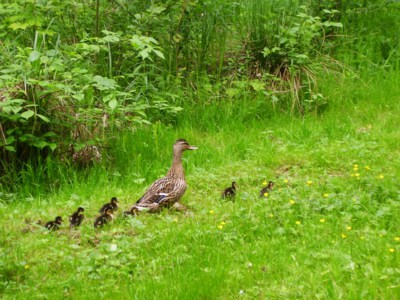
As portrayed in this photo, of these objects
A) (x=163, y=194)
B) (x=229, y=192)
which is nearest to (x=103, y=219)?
(x=163, y=194)

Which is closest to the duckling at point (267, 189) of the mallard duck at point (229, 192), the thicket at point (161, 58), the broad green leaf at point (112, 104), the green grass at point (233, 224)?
the green grass at point (233, 224)

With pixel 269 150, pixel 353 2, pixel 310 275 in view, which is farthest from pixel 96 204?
pixel 353 2

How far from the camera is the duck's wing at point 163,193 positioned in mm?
7141

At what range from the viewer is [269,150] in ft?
29.4

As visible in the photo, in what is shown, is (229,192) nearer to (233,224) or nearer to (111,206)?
(233,224)

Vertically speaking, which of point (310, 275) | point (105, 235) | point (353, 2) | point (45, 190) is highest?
point (353, 2)

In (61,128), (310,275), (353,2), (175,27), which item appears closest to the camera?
(310,275)

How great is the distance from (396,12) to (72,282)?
9451mm

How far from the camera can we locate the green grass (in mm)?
5219

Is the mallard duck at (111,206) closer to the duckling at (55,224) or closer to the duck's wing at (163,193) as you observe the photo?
the duck's wing at (163,193)

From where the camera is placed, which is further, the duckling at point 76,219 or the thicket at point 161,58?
the thicket at point 161,58

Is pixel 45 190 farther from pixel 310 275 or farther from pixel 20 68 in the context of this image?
pixel 310 275

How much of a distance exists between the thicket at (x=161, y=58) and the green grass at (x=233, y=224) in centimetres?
57

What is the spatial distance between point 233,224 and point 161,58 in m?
5.58
